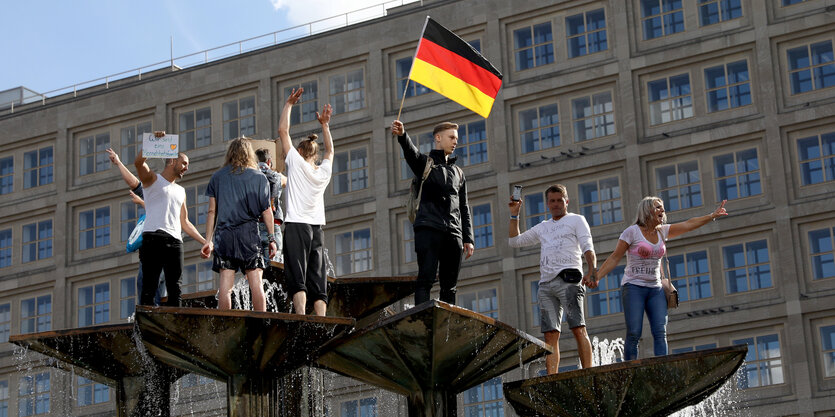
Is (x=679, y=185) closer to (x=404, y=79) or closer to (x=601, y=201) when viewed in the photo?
(x=601, y=201)

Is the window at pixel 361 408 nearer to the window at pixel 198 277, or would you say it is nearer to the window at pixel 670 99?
the window at pixel 198 277

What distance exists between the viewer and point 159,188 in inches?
564

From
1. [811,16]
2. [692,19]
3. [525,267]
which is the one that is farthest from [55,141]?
[811,16]

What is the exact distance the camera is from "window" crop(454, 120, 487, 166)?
46.7 meters

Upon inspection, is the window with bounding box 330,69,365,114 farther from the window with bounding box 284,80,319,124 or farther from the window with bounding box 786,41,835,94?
the window with bounding box 786,41,835,94

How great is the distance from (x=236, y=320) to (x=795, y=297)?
100ft

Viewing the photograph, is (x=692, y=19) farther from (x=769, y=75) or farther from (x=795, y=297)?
(x=795, y=297)

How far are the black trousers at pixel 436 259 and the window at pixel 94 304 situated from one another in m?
39.3

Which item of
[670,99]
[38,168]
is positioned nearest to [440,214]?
[670,99]

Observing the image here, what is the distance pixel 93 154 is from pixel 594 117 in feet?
64.5

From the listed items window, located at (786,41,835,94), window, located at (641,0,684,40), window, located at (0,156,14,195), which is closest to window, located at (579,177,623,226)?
window, located at (641,0,684,40)

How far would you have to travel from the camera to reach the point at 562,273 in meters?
14.1

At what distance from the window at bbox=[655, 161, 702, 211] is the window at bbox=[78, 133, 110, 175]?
21145mm

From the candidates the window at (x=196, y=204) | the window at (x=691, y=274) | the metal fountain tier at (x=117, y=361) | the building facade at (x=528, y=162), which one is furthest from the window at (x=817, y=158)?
the metal fountain tier at (x=117, y=361)
